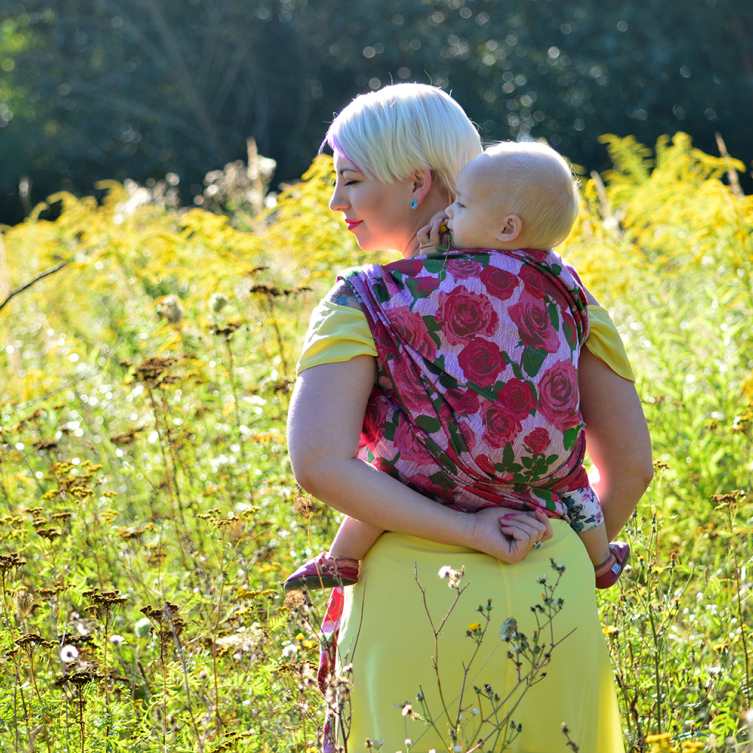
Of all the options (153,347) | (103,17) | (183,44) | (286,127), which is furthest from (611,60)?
(153,347)

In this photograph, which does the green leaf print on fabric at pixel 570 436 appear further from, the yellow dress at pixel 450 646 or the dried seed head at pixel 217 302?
the dried seed head at pixel 217 302

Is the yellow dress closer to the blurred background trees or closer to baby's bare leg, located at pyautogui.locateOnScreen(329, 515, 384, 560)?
baby's bare leg, located at pyautogui.locateOnScreen(329, 515, 384, 560)

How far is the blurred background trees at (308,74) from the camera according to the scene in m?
16.8

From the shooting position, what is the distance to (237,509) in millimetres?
2457

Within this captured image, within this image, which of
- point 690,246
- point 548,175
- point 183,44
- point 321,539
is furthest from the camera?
point 183,44

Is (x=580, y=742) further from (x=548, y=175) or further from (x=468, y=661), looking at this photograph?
(x=548, y=175)

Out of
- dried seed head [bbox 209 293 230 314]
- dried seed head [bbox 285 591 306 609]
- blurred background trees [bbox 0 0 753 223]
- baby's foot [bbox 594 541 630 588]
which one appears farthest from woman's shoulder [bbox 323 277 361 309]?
blurred background trees [bbox 0 0 753 223]

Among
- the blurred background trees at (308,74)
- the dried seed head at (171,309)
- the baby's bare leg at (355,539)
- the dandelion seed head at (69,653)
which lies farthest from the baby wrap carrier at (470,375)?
the blurred background trees at (308,74)

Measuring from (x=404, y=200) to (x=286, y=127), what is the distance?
21.2 meters

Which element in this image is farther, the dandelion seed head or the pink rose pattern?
the dandelion seed head

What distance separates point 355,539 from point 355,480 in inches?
6.5

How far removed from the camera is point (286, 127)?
70.3ft

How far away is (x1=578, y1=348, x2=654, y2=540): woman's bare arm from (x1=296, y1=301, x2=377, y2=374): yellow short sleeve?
45cm

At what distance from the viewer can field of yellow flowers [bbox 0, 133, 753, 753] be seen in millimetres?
1770
